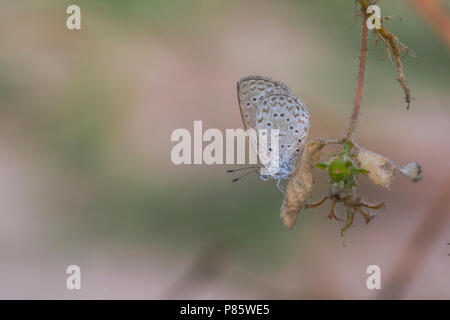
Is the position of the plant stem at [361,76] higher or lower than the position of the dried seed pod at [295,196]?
higher

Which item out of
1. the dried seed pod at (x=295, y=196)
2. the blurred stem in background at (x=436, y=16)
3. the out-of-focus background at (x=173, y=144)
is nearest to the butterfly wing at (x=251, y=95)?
the dried seed pod at (x=295, y=196)

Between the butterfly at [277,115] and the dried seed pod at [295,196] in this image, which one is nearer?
the dried seed pod at [295,196]

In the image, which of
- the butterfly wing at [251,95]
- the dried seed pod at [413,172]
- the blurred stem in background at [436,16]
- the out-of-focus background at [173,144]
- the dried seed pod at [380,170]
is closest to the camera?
the dried seed pod at [413,172]

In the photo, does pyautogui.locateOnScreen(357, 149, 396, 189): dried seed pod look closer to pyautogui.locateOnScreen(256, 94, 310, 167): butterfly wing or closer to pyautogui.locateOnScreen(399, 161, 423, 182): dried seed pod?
pyautogui.locateOnScreen(399, 161, 423, 182): dried seed pod

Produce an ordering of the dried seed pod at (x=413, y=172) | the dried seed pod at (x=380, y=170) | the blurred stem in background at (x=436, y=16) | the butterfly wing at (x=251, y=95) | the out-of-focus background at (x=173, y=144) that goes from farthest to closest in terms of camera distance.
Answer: the out-of-focus background at (x=173, y=144), the butterfly wing at (x=251, y=95), the blurred stem in background at (x=436, y=16), the dried seed pod at (x=380, y=170), the dried seed pod at (x=413, y=172)

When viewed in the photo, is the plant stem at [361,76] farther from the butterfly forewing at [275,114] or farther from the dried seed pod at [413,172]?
the butterfly forewing at [275,114]

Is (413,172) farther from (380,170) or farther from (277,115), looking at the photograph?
(277,115)

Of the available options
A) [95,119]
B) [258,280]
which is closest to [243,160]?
[258,280]
